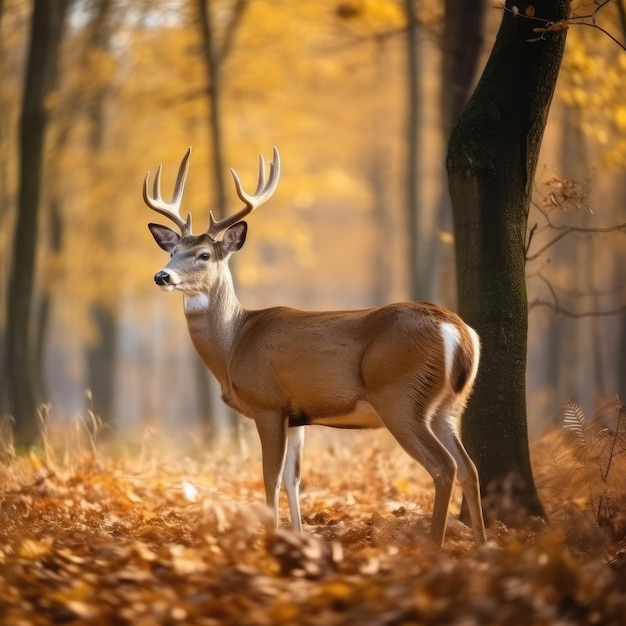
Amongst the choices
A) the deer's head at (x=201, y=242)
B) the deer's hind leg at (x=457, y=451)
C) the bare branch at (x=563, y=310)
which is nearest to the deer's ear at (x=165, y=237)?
the deer's head at (x=201, y=242)

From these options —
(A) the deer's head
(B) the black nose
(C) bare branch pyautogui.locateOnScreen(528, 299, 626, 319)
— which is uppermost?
(A) the deer's head

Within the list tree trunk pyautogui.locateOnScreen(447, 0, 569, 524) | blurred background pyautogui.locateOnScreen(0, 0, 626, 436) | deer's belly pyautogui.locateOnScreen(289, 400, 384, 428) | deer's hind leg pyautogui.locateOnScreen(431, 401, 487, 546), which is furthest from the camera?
blurred background pyautogui.locateOnScreen(0, 0, 626, 436)

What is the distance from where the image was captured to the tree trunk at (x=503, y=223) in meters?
6.90

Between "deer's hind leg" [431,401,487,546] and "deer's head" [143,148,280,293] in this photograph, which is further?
"deer's head" [143,148,280,293]

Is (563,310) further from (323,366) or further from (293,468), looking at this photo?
(293,468)

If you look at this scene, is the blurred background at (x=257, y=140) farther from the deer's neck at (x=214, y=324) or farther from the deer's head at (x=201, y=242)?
the deer's neck at (x=214, y=324)

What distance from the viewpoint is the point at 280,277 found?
32344 mm

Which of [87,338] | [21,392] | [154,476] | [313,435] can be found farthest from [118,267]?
[154,476]

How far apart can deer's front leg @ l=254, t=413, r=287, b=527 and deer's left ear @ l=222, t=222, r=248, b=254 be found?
4.64 ft

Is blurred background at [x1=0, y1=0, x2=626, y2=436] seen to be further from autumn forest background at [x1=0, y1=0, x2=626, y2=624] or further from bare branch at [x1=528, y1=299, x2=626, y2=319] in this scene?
bare branch at [x1=528, y1=299, x2=626, y2=319]

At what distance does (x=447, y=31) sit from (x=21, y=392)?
264 inches

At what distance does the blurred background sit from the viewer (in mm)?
13570

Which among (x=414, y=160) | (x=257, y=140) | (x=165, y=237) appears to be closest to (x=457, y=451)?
(x=165, y=237)

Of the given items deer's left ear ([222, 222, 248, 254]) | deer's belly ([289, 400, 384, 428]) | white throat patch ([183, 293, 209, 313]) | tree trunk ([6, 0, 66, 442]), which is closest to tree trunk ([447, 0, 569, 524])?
deer's belly ([289, 400, 384, 428])
